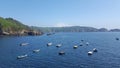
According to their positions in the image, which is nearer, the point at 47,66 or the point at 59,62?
the point at 47,66

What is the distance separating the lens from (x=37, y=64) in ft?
305

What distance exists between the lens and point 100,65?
90.2m

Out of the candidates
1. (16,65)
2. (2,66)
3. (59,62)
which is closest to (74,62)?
(59,62)

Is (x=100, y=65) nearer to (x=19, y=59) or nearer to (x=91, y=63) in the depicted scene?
(x=91, y=63)

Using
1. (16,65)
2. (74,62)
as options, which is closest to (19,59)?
(16,65)

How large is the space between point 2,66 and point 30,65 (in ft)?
41.3

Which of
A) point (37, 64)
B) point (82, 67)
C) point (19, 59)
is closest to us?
point (82, 67)

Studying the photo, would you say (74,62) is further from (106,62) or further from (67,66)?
(106,62)

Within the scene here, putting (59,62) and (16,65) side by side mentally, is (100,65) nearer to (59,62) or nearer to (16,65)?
(59,62)

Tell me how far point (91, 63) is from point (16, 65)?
117 feet

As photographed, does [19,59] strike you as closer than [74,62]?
No

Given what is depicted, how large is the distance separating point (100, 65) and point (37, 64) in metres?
29.5

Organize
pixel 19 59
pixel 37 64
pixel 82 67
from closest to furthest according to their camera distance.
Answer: pixel 82 67
pixel 37 64
pixel 19 59

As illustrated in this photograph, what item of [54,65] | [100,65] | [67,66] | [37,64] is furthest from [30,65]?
[100,65]
